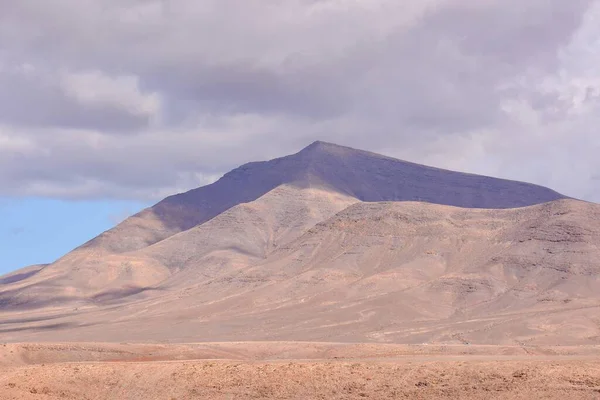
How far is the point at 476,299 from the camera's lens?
12900 centimetres

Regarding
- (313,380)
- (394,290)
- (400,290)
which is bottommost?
(313,380)

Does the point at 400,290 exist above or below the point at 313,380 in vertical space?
above

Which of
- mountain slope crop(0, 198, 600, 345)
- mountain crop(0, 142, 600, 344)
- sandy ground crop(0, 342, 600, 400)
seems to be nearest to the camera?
sandy ground crop(0, 342, 600, 400)

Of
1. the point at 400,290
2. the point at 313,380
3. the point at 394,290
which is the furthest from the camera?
the point at 394,290

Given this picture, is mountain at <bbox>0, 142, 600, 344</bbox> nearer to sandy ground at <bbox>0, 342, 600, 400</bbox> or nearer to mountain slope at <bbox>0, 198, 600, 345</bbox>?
mountain slope at <bbox>0, 198, 600, 345</bbox>

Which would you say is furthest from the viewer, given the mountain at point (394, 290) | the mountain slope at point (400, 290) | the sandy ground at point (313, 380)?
the mountain at point (394, 290)

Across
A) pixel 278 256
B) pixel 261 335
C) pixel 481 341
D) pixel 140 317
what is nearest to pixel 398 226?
pixel 278 256

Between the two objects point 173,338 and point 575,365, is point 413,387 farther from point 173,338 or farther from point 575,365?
point 173,338

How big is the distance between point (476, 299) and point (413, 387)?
91977 millimetres

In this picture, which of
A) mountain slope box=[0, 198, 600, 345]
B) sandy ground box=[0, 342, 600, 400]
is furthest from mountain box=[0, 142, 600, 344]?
sandy ground box=[0, 342, 600, 400]

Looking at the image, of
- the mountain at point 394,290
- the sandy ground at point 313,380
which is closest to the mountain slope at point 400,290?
the mountain at point 394,290

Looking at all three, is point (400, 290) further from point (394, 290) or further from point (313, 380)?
point (313, 380)

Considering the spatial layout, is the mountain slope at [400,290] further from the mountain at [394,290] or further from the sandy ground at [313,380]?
the sandy ground at [313,380]

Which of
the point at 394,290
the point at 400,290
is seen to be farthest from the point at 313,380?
the point at 394,290
